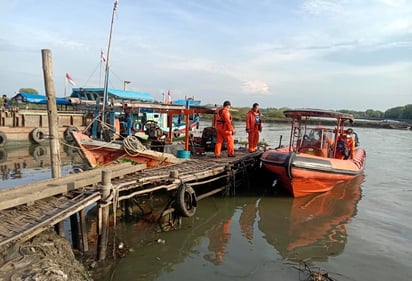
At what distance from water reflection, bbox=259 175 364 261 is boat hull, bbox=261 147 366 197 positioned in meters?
0.48

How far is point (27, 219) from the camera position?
4.98 m

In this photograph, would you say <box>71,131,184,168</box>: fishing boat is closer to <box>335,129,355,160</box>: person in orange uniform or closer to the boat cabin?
the boat cabin

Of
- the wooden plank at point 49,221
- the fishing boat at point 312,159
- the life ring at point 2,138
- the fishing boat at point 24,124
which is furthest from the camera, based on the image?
the fishing boat at point 24,124

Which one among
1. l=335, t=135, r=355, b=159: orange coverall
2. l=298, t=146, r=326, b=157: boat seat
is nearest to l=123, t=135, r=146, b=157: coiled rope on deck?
l=298, t=146, r=326, b=157: boat seat

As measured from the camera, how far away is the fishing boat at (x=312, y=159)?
9977 millimetres

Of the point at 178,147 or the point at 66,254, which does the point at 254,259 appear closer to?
A: the point at 66,254

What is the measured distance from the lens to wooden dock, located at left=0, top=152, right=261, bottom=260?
4891 millimetres

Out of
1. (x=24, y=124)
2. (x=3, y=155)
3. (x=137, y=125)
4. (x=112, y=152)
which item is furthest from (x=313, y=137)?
(x=24, y=124)

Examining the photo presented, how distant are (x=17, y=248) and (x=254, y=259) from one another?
4162mm

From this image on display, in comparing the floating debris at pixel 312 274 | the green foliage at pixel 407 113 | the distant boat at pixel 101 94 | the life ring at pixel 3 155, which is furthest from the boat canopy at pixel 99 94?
the green foliage at pixel 407 113

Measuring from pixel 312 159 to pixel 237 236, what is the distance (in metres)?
3.69

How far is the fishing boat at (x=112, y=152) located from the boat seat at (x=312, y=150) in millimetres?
4780

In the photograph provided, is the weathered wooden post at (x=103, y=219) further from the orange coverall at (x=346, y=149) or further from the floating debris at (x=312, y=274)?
the orange coverall at (x=346, y=149)

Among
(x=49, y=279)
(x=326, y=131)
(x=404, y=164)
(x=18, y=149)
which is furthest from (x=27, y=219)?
(x=404, y=164)
